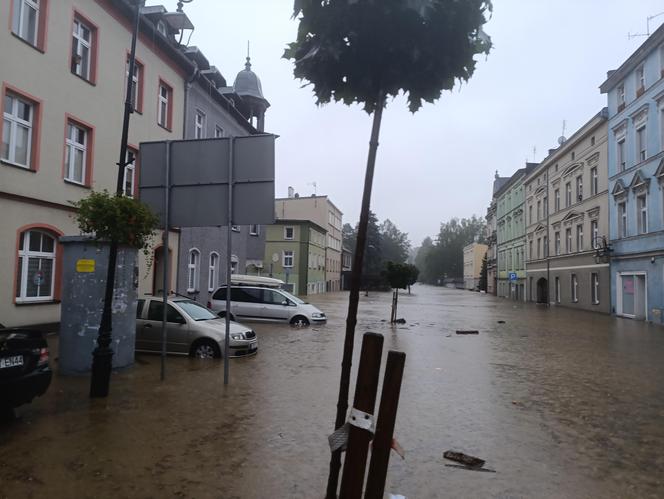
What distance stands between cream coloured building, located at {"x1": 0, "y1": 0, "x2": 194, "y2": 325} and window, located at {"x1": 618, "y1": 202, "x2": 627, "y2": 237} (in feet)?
85.3

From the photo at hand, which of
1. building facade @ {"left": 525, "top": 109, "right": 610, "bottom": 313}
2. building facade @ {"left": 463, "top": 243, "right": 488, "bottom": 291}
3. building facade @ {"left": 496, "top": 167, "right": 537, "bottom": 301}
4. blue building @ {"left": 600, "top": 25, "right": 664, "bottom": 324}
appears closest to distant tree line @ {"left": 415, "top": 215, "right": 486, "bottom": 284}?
building facade @ {"left": 463, "top": 243, "right": 488, "bottom": 291}

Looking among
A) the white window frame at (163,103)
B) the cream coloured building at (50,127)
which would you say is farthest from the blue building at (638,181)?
the cream coloured building at (50,127)

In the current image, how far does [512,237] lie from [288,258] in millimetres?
26831

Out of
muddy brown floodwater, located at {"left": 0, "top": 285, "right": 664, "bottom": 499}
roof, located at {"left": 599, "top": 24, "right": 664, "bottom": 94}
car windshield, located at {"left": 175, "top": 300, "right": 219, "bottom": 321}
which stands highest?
roof, located at {"left": 599, "top": 24, "right": 664, "bottom": 94}

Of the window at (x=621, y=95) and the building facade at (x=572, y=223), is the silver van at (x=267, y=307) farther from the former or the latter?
the window at (x=621, y=95)

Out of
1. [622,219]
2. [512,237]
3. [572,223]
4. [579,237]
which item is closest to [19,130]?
[622,219]

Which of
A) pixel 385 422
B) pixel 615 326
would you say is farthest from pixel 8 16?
pixel 615 326

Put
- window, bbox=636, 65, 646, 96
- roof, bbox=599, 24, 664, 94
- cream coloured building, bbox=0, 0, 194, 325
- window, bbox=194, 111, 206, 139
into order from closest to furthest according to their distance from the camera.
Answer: cream coloured building, bbox=0, 0, 194, 325, window, bbox=194, 111, 206, 139, roof, bbox=599, 24, 664, 94, window, bbox=636, 65, 646, 96

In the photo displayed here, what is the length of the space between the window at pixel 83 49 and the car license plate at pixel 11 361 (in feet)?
39.0

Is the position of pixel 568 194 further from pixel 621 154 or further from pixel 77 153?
pixel 77 153

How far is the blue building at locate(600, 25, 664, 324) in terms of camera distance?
23406 millimetres

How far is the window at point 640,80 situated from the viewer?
25000 millimetres

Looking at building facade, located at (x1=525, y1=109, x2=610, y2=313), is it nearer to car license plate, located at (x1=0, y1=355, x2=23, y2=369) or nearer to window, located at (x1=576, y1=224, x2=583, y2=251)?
window, located at (x1=576, y1=224, x2=583, y2=251)

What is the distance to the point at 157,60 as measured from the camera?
18.6m
